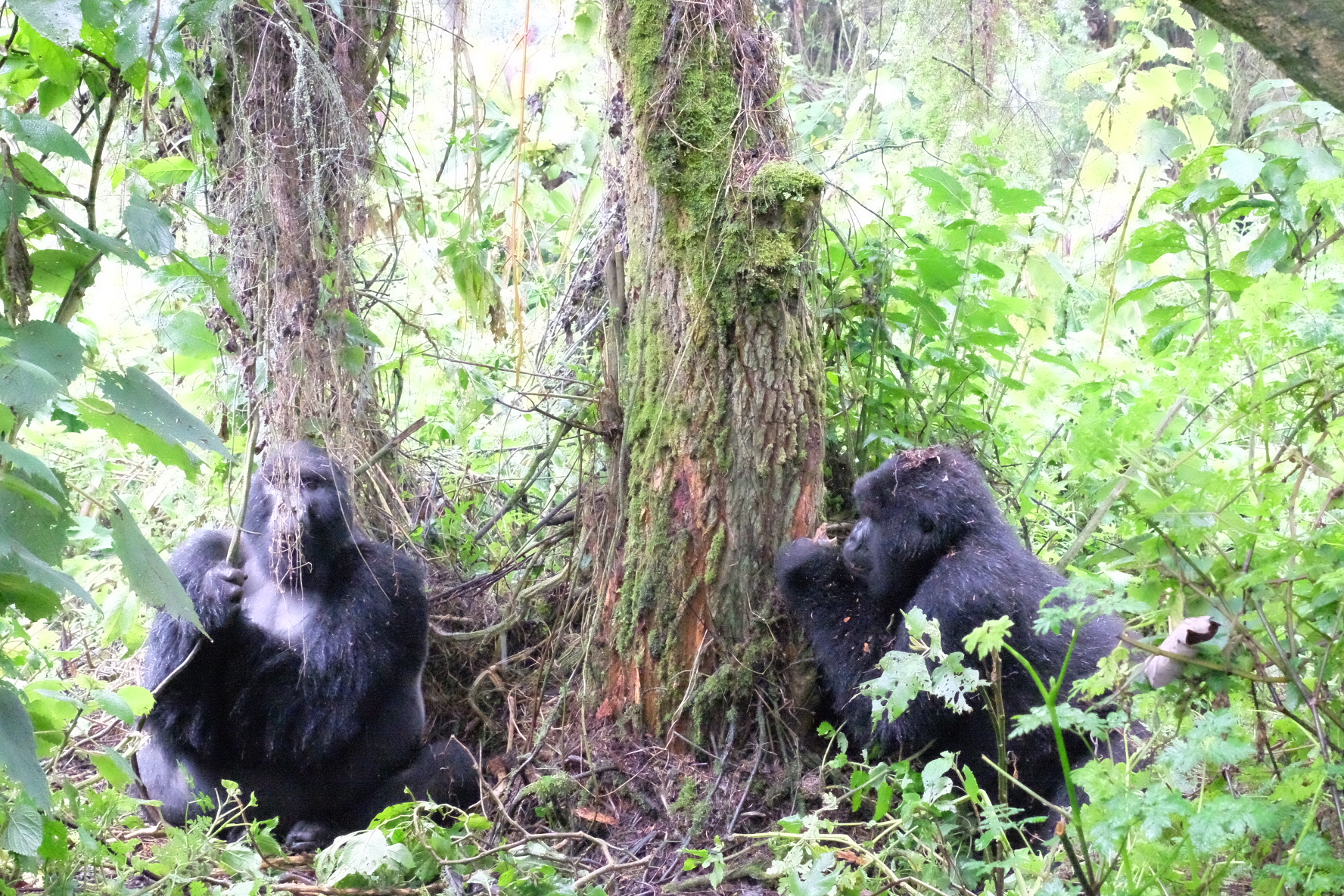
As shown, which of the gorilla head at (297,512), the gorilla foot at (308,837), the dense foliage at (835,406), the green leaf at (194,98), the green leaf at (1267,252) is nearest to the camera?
the dense foliage at (835,406)

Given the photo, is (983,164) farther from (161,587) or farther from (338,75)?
(161,587)

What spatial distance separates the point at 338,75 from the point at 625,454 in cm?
143

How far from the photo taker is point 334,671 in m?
3.45

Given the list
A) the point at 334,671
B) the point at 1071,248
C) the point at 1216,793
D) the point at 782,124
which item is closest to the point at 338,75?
the point at 782,124

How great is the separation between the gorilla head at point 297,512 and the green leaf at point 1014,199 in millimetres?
2341

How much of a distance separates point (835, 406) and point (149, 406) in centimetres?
229

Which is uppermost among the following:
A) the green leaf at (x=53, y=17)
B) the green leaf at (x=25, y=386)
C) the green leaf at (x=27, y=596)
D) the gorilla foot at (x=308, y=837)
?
the green leaf at (x=53, y=17)

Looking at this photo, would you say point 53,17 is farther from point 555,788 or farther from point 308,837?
point 308,837

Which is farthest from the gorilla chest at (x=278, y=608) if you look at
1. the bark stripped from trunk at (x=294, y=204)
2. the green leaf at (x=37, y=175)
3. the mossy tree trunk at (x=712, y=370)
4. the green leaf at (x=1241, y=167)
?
the green leaf at (x=1241, y=167)

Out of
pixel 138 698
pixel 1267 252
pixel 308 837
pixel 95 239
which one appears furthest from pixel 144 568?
pixel 1267 252

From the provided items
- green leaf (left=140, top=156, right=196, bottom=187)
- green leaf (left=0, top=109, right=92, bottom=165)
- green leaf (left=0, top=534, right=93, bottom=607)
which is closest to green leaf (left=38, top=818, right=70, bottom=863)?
green leaf (left=0, top=534, right=93, bottom=607)

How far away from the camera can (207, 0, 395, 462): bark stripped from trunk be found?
9.87ft

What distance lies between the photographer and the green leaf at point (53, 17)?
5.58 ft

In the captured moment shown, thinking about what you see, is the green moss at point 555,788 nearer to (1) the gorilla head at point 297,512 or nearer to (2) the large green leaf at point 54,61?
(1) the gorilla head at point 297,512
